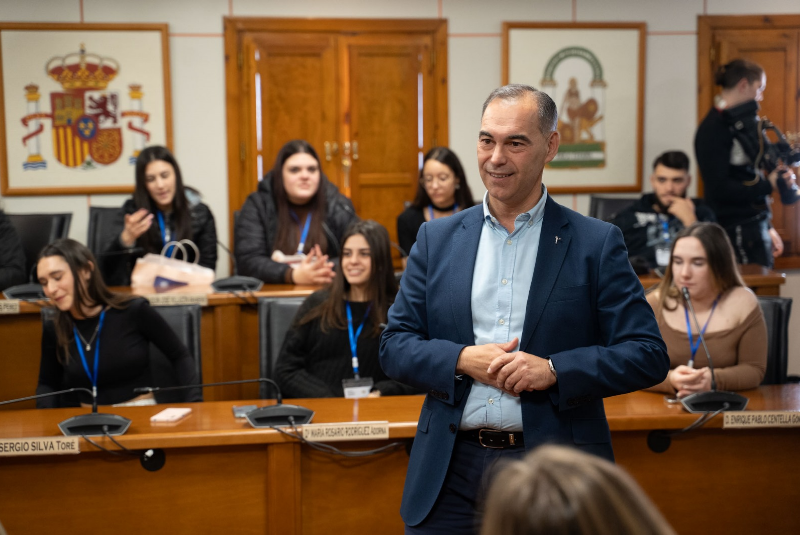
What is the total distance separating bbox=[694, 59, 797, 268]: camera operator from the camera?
4.92 meters

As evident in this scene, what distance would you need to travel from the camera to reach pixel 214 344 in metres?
3.72

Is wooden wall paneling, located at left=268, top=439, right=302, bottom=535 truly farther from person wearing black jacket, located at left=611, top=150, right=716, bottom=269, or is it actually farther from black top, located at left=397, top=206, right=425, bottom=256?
person wearing black jacket, located at left=611, top=150, right=716, bottom=269

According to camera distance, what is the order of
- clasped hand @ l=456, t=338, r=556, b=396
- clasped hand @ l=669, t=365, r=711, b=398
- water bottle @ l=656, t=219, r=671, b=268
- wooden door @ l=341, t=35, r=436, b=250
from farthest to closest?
1. wooden door @ l=341, t=35, r=436, b=250
2. water bottle @ l=656, t=219, r=671, b=268
3. clasped hand @ l=669, t=365, r=711, b=398
4. clasped hand @ l=456, t=338, r=556, b=396

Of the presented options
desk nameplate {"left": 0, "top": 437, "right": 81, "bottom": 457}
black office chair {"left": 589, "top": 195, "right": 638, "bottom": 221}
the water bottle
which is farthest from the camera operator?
desk nameplate {"left": 0, "top": 437, "right": 81, "bottom": 457}

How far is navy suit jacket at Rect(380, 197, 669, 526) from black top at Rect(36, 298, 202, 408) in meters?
1.67

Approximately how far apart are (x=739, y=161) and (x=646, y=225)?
0.82 meters

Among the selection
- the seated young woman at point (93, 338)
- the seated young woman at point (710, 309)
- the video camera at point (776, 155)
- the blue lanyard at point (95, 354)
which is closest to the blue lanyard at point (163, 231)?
the seated young woman at point (93, 338)

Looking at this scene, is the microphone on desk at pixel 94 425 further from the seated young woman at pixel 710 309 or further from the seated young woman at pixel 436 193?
the seated young woman at pixel 436 193

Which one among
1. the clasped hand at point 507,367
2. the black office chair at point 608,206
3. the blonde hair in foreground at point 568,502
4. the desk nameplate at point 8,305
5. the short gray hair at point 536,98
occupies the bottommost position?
the desk nameplate at point 8,305

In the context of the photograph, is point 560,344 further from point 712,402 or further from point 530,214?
point 712,402

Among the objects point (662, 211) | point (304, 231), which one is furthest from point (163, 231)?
point (662, 211)

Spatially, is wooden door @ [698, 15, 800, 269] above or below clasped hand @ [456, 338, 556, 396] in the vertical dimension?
above

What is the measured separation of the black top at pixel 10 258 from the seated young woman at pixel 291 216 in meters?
1.06

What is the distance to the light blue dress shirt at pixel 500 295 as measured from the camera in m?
1.61
